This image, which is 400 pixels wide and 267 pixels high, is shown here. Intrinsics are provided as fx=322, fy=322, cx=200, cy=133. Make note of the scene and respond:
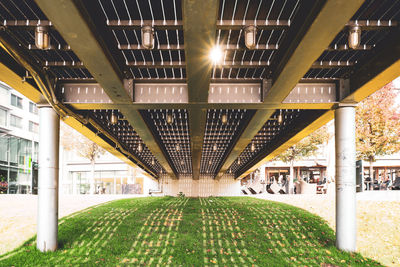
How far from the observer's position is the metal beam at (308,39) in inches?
156

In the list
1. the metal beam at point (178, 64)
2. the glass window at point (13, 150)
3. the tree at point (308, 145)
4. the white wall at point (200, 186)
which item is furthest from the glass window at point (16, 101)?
the metal beam at point (178, 64)

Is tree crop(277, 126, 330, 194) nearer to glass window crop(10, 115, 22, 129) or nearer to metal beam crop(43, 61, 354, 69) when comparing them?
metal beam crop(43, 61, 354, 69)

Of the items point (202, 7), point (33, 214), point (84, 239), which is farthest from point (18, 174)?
point (202, 7)

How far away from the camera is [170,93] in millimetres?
7895

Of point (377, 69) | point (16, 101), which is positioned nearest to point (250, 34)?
point (377, 69)

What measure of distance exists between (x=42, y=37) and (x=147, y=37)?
1693 millimetres

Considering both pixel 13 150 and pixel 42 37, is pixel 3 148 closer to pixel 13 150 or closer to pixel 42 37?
pixel 13 150

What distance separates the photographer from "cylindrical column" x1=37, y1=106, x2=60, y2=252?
286 inches

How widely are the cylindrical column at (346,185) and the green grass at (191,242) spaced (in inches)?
14.9

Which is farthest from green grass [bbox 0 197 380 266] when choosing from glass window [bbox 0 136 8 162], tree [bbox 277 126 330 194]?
glass window [bbox 0 136 8 162]

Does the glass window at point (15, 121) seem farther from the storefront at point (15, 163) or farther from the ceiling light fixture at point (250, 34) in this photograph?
the ceiling light fixture at point (250, 34)

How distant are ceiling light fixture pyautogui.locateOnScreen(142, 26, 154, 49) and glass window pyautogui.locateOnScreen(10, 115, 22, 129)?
3622 cm

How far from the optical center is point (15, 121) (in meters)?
36.3

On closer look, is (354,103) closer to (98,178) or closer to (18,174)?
(18,174)
